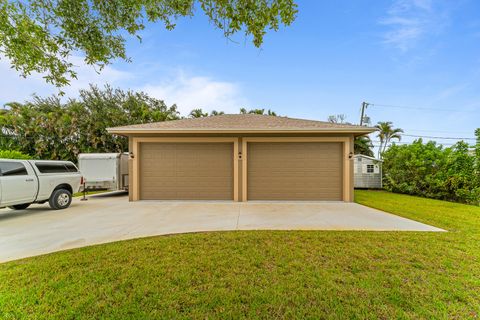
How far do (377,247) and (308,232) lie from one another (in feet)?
4.22

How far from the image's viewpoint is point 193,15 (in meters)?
3.62

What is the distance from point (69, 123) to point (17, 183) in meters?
13.6

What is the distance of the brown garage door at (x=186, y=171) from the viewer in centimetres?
890

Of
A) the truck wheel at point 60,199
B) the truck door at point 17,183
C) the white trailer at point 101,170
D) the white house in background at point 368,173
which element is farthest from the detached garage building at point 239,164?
the white house in background at point 368,173

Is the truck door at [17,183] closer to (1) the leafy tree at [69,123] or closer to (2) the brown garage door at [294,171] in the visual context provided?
(2) the brown garage door at [294,171]

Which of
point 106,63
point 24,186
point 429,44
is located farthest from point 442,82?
point 24,186

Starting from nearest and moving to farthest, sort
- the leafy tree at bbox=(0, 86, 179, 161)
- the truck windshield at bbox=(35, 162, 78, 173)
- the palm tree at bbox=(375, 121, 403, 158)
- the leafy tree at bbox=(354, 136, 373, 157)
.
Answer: the truck windshield at bbox=(35, 162, 78, 173), the leafy tree at bbox=(0, 86, 179, 161), the leafy tree at bbox=(354, 136, 373, 157), the palm tree at bbox=(375, 121, 403, 158)

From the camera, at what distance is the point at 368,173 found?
15367 millimetres

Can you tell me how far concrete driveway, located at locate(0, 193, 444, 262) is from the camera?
431cm

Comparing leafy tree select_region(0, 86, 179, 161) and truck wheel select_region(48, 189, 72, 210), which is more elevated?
leafy tree select_region(0, 86, 179, 161)

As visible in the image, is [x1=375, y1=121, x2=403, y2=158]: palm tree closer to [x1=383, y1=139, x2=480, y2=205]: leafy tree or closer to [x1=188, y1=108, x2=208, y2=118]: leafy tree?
[x1=383, y1=139, x2=480, y2=205]: leafy tree

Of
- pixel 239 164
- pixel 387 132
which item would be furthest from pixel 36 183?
pixel 387 132

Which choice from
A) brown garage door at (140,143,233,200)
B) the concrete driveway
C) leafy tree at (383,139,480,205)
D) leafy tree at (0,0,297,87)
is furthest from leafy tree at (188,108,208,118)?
leafy tree at (0,0,297,87)

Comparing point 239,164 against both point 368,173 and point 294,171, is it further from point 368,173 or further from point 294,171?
point 368,173
